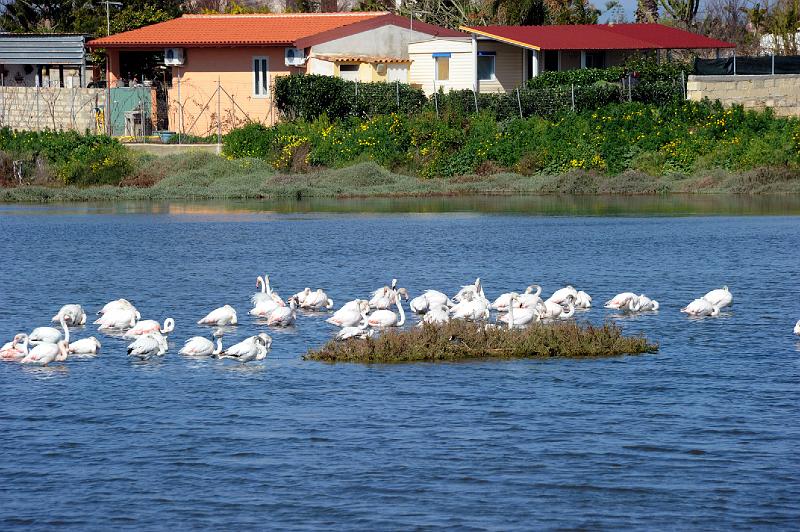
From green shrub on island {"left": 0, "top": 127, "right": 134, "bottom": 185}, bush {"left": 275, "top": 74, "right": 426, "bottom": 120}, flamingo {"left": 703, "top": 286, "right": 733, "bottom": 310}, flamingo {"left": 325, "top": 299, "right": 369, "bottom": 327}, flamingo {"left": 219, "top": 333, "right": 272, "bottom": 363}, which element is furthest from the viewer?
bush {"left": 275, "top": 74, "right": 426, "bottom": 120}

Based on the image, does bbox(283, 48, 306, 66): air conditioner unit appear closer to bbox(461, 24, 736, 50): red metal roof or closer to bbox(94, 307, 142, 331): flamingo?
bbox(461, 24, 736, 50): red metal roof

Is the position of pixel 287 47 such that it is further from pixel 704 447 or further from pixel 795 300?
pixel 704 447

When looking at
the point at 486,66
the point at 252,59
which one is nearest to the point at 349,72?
the point at 252,59

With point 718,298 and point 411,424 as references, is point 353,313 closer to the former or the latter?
point 718,298

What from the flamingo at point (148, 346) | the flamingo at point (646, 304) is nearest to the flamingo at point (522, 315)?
the flamingo at point (646, 304)

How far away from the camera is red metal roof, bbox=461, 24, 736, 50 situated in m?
55.3

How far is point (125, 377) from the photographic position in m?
18.2

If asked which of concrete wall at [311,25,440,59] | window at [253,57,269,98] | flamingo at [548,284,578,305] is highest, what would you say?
concrete wall at [311,25,440,59]

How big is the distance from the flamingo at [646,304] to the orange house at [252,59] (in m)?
35.4

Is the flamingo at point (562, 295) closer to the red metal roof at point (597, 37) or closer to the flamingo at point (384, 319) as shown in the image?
the flamingo at point (384, 319)

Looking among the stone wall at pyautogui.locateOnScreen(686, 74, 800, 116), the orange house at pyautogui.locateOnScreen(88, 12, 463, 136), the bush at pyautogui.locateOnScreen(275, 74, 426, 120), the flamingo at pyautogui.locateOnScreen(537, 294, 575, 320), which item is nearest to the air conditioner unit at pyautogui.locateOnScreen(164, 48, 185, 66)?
the orange house at pyautogui.locateOnScreen(88, 12, 463, 136)

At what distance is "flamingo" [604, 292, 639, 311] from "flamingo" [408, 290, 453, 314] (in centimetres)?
284

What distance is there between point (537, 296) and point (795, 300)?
4934mm

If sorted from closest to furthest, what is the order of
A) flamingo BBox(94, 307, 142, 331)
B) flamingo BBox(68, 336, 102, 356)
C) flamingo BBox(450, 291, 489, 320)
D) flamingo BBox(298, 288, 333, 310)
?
flamingo BBox(68, 336, 102, 356) < flamingo BBox(450, 291, 489, 320) < flamingo BBox(94, 307, 142, 331) < flamingo BBox(298, 288, 333, 310)
